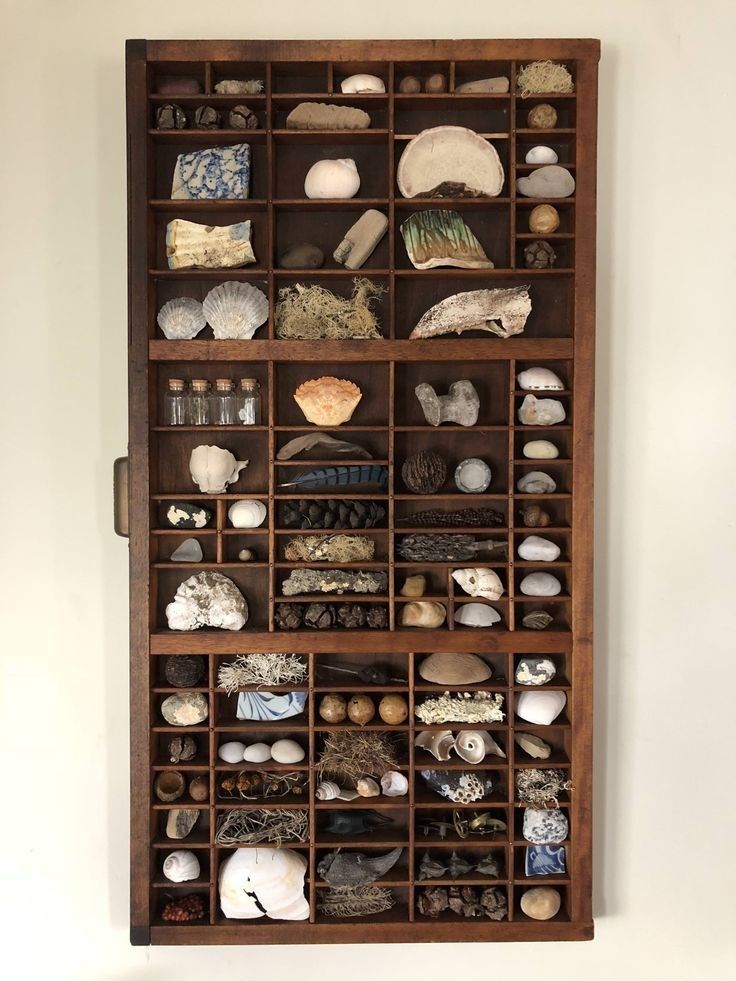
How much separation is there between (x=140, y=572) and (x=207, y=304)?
53cm

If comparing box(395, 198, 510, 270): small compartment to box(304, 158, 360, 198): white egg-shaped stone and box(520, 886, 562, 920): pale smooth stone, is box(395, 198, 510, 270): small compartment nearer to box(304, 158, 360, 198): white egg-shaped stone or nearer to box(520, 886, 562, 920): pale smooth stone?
box(304, 158, 360, 198): white egg-shaped stone

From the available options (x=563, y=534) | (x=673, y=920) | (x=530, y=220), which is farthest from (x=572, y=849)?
(x=530, y=220)

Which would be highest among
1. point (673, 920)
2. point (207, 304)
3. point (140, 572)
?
point (207, 304)

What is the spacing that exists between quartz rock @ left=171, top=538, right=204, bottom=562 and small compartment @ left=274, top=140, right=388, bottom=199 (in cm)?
70

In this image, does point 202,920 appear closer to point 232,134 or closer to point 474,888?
point 474,888

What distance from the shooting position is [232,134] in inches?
50.0

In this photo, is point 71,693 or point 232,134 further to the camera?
point 71,693

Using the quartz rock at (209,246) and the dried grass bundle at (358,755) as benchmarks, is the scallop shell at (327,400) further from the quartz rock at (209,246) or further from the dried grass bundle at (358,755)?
the dried grass bundle at (358,755)

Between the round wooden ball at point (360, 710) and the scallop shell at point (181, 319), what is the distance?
0.77 meters

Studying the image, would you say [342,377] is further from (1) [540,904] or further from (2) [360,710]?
(1) [540,904]

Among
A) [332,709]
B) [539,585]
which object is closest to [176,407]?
[332,709]

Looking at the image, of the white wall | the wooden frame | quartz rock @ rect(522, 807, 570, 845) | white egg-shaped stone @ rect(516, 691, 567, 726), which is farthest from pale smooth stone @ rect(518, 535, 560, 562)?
quartz rock @ rect(522, 807, 570, 845)

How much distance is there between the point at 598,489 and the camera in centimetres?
138

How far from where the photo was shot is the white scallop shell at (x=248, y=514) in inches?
51.8
